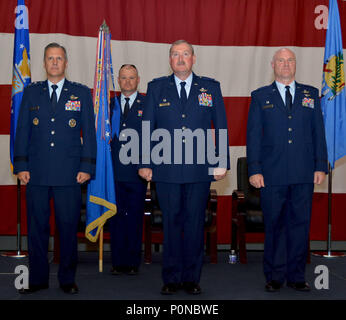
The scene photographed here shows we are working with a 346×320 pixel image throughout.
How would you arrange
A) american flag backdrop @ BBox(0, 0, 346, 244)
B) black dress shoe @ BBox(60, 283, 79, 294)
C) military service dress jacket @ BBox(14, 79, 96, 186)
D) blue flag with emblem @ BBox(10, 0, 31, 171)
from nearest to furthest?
military service dress jacket @ BBox(14, 79, 96, 186)
black dress shoe @ BBox(60, 283, 79, 294)
blue flag with emblem @ BBox(10, 0, 31, 171)
american flag backdrop @ BBox(0, 0, 346, 244)

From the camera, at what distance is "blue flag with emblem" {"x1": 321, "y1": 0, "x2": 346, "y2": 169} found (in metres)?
5.07

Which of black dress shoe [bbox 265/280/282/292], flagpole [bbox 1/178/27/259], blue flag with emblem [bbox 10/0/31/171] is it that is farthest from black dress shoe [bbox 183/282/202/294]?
blue flag with emblem [bbox 10/0/31/171]

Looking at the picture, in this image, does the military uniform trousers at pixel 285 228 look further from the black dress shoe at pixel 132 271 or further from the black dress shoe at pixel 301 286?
the black dress shoe at pixel 132 271

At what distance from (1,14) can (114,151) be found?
207 cm

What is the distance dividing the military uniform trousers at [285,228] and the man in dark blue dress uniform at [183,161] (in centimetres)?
45

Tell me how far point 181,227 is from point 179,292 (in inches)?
16.5

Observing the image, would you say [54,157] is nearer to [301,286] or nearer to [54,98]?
[54,98]

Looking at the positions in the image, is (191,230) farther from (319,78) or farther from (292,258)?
(319,78)

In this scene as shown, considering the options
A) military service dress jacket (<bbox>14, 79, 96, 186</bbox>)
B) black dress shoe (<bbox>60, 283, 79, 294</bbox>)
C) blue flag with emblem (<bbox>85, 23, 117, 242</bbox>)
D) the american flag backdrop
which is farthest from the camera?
the american flag backdrop

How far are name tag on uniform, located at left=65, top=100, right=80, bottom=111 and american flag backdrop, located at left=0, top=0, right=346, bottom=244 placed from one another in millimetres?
1952

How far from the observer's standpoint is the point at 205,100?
11.7 feet

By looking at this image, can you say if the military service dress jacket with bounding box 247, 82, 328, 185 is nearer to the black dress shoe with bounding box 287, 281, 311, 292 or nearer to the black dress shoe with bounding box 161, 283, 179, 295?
the black dress shoe with bounding box 287, 281, 311, 292

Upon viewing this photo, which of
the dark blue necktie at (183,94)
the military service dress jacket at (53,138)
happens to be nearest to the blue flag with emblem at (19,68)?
the military service dress jacket at (53,138)
